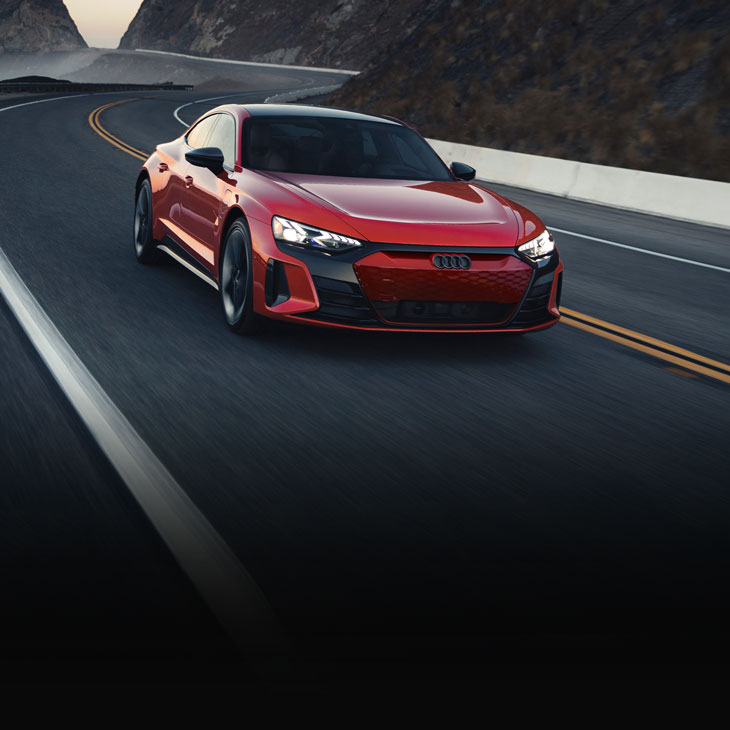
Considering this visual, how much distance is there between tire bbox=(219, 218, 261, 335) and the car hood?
48cm

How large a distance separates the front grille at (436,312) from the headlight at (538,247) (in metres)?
0.39

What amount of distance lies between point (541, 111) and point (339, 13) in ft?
284

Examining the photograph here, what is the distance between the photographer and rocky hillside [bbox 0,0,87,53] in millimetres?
175250

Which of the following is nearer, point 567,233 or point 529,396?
point 529,396

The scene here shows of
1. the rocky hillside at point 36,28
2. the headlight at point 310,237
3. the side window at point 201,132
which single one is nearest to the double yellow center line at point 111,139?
the side window at point 201,132

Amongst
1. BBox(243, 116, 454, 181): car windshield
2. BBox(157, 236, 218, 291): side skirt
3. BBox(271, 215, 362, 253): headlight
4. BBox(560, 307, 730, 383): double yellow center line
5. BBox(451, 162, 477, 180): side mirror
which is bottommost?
BBox(560, 307, 730, 383): double yellow center line

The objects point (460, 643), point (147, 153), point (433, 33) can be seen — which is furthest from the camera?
point (433, 33)

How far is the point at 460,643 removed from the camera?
10.5 feet

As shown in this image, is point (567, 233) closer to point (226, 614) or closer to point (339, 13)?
point (226, 614)

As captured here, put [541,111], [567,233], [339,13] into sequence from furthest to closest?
[339,13]
[541,111]
[567,233]

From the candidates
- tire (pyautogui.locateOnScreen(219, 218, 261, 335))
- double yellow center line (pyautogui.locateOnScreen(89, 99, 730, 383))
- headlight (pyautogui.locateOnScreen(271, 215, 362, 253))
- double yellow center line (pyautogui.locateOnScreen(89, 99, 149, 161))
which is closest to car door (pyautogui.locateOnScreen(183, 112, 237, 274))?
tire (pyautogui.locateOnScreen(219, 218, 261, 335))

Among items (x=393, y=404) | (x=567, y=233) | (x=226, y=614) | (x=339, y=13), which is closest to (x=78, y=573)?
(x=226, y=614)

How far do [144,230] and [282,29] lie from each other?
375 ft

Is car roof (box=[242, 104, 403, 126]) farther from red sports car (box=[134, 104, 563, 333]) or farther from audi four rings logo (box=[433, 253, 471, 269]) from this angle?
audi four rings logo (box=[433, 253, 471, 269])
